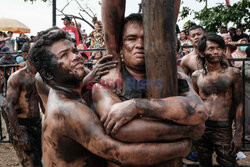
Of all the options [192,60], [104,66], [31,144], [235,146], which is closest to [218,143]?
[235,146]

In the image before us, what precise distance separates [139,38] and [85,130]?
797 millimetres

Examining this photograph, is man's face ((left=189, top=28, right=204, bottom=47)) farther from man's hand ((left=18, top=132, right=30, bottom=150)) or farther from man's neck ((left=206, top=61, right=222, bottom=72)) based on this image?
man's hand ((left=18, top=132, right=30, bottom=150))

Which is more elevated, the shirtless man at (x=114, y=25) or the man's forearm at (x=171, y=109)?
the shirtless man at (x=114, y=25)

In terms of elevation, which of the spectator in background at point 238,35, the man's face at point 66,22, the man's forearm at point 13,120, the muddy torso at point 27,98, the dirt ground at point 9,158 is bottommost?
the dirt ground at point 9,158

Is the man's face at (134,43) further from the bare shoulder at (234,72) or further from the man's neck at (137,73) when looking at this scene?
the bare shoulder at (234,72)

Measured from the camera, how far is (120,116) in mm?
1652

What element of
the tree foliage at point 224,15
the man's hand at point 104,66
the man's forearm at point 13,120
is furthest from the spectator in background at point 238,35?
the man's hand at point 104,66

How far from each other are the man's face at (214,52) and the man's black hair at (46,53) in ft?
8.80

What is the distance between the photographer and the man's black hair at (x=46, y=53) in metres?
2.18

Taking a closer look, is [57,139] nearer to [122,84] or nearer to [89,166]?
[89,166]

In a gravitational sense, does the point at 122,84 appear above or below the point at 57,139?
above

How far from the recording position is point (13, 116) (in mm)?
4766

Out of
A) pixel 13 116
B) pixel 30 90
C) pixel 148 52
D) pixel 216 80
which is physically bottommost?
pixel 13 116

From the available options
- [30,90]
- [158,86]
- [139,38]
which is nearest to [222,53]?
[139,38]
